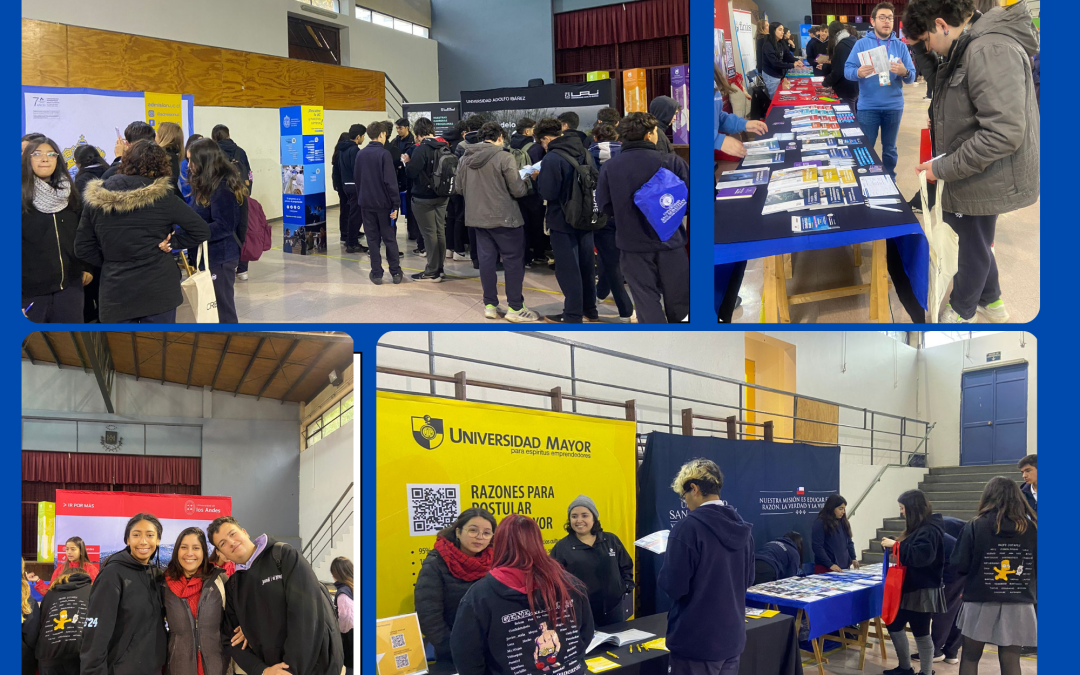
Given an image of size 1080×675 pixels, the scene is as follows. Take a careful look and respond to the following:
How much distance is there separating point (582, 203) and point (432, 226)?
1161 mm

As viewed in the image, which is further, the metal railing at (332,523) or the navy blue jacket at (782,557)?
the navy blue jacket at (782,557)

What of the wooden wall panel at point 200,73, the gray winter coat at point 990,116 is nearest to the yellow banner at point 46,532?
the wooden wall panel at point 200,73

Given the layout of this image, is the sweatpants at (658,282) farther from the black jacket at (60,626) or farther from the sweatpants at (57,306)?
the black jacket at (60,626)

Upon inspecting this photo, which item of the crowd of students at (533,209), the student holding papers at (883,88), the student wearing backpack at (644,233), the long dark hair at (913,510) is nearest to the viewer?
the student holding papers at (883,88)

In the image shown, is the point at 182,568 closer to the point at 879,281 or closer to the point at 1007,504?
the point at 879,281

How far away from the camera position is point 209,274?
2.68 m

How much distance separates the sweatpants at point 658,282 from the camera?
2279 mm

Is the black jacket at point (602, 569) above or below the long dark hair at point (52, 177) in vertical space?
below

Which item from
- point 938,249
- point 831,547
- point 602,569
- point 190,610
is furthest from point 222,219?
point 831,547

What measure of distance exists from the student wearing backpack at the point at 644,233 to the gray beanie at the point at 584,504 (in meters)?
0.67

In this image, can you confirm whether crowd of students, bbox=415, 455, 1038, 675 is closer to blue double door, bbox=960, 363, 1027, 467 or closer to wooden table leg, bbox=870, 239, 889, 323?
blue double door, bbox=960, 363, 1027, 467

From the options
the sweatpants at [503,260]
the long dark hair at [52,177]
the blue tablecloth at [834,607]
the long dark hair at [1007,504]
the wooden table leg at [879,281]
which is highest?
the long dark hair at [52,177]

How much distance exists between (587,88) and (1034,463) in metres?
2.00

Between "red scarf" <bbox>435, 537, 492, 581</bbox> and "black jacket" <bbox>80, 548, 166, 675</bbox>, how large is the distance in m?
0.86
